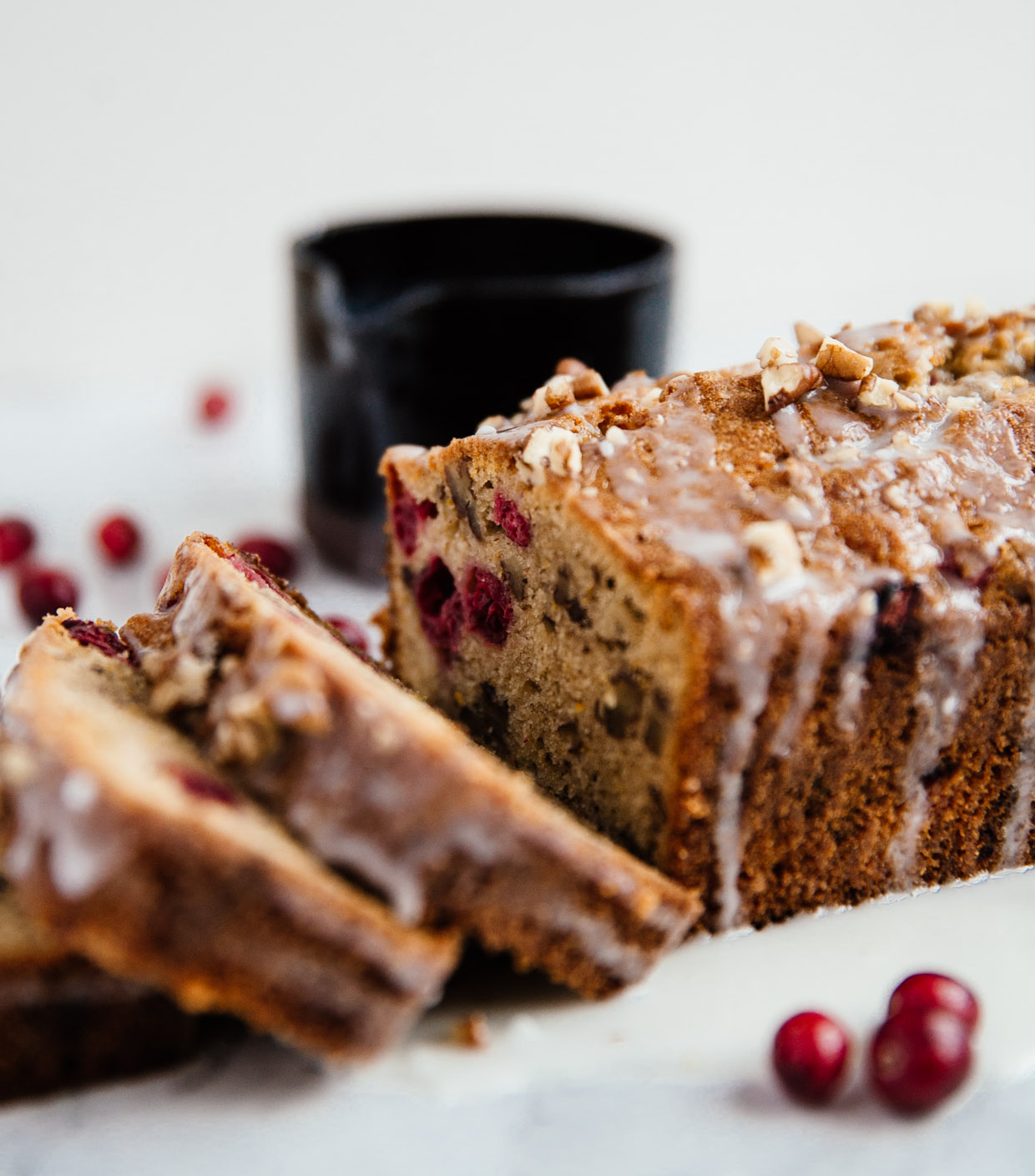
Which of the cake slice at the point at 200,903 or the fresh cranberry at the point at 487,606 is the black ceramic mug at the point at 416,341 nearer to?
the fresh cranberry at the point at 487,606

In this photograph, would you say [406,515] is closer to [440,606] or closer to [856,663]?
[440,606]

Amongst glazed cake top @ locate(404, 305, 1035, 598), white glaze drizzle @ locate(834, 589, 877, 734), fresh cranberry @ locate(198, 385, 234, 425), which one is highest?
glazed cake top @ locate(404, 305, 1035, 598)

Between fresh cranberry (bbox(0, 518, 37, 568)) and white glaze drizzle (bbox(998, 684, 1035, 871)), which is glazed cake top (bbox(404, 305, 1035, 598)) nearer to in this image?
white glaze drizzle (bbox(998, 684, 1035, 871))

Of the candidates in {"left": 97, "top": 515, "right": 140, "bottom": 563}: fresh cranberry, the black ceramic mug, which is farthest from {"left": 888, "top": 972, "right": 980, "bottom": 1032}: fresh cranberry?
{"left": 97, "top": 515, "right": 140, "bottom": 563}: fresh cranberry

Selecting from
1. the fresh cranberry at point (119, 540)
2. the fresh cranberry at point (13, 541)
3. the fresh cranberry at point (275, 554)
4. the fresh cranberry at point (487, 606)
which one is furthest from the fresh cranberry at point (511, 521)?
the fresh cranberry at point (13, 541)

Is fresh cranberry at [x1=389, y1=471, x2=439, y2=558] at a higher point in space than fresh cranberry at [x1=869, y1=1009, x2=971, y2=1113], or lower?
higher

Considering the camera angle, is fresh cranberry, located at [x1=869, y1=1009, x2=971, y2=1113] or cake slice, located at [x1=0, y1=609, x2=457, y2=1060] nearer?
cake slice, located at [x1=0, y1=609, x2=457, y2=1060]
